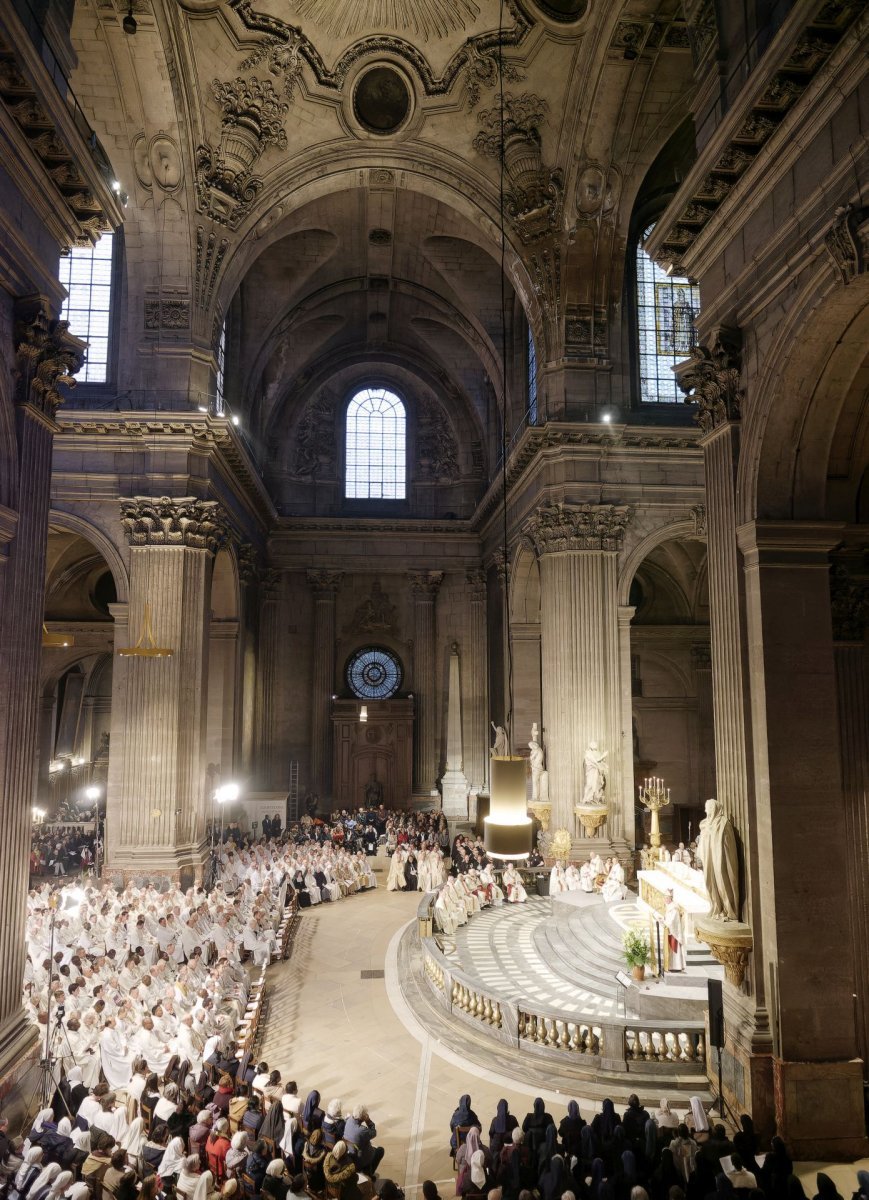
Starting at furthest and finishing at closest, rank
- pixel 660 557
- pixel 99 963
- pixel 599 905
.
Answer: pixel 660 557 < pixel 599 905 < pixel 99 963

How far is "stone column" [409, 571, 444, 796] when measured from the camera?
96.9 ft

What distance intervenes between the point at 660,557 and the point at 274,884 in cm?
1548

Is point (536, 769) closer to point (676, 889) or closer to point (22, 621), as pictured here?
point (676, 889)

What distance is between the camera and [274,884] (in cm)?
1738

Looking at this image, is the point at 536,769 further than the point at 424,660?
No

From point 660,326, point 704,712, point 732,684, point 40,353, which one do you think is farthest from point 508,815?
point 704,712

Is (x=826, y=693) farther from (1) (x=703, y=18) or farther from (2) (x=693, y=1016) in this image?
(1) (x=703, y=18)

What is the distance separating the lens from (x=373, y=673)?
30688 millimetres

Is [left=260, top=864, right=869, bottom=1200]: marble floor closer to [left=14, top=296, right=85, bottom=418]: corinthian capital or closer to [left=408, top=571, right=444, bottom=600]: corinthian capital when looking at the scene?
[left=14, top=296, right=85, bottom=418]: corinthian capital

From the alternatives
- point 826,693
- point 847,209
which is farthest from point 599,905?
point 847,209

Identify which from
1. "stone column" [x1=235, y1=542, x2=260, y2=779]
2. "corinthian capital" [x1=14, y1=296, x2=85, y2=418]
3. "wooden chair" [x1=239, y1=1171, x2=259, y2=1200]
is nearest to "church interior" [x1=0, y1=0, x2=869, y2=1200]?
"corinthian capital" [x1=14, y1=296, x2=85, y2=418]

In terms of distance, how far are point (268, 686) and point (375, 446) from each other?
33.2 ft

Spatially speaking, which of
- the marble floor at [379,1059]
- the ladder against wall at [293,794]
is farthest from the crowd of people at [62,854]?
the ladder against wall at [293,794]

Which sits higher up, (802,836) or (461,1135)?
(802,836)
